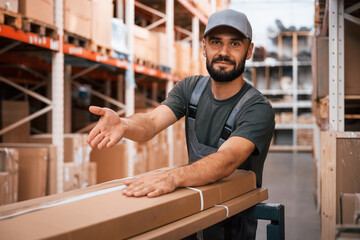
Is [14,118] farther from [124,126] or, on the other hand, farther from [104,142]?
[104,142]

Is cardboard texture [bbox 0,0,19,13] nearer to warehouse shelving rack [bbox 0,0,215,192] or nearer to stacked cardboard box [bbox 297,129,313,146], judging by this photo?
warehouse shelving rack [bbox 0,0,215,192]

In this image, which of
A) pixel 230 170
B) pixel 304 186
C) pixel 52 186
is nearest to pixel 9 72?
pixel 52 186

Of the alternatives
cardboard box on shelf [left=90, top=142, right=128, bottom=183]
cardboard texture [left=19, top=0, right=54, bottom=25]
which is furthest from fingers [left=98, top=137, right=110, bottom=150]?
cardboard box on shelf [left=90, top=142, right=128, bottom=183]

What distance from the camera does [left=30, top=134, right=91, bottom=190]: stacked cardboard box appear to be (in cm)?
564

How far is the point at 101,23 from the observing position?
5957 millimetres

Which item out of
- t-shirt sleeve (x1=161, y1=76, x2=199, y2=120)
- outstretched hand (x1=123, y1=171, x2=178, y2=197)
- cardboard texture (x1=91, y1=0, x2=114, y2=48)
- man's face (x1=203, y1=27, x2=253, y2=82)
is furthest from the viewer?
cardboard texture (x1=91, y1=0, x2=114, y2=48)

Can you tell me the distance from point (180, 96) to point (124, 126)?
69cm

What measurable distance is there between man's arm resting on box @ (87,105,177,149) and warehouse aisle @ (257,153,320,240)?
101 inches

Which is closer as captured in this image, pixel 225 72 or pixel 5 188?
pixel 225 72

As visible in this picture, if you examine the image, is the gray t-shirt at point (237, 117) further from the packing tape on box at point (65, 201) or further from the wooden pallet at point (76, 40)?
the wooden pallet at point (76, 40)

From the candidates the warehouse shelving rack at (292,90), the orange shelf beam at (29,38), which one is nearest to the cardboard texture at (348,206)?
the orange shelf beam at (29,38)

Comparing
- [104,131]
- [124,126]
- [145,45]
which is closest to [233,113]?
[124,126]

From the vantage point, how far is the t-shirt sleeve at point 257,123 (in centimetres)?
234

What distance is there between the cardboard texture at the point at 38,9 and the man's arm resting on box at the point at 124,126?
2.31 metres
